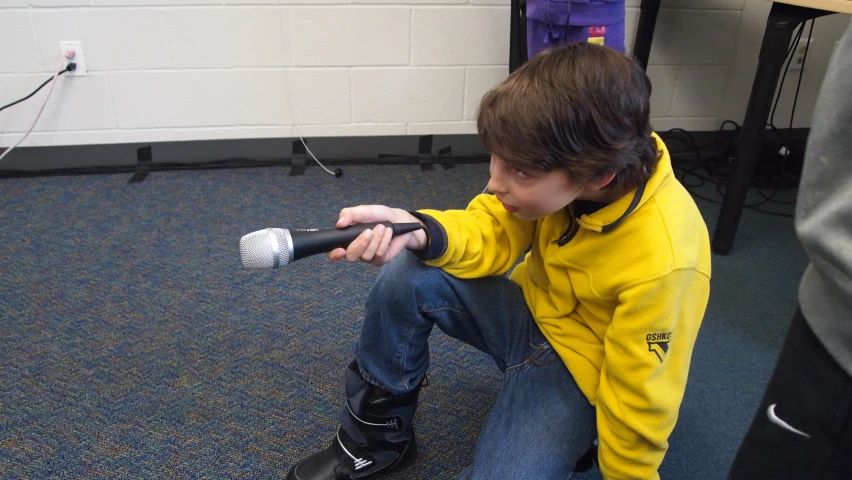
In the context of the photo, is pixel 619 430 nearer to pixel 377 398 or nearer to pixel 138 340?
pixel 377 398

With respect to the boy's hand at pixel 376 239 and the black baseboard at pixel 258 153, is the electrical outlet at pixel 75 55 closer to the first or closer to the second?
the black baseboard at pixel 258 153

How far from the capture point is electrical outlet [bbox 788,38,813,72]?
2209mm

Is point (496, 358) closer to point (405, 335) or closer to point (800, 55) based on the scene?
point (405, 335)

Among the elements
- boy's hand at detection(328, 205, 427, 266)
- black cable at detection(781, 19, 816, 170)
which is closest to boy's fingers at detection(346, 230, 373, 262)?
boy's hand at detection(328, 205, 427, 266)

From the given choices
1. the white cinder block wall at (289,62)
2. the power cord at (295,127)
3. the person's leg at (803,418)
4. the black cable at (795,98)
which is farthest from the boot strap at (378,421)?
the black cable at (795,98)

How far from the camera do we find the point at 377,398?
3.15 ft

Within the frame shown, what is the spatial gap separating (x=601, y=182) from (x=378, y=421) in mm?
506

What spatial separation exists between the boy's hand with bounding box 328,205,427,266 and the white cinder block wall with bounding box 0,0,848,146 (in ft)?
4.54

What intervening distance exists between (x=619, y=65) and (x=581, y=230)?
8.6 inches

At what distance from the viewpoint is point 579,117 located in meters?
0.72

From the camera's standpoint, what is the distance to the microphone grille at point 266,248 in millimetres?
748

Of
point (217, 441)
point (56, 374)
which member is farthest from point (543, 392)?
point (56, 374)

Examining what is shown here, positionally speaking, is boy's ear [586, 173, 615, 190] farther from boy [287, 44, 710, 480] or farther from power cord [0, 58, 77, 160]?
power cord [0, 58, 77, 160]

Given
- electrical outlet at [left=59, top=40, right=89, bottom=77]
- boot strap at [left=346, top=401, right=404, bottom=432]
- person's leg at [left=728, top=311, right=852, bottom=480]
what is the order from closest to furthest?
1. person's leg at [left=728, top=311, right=852, bottom=480]
2. boot strap at [left=346, top=401, right=404, bottom=432]
3. electrical outlet at [left=59, top=40, right=89, bottom=77]
